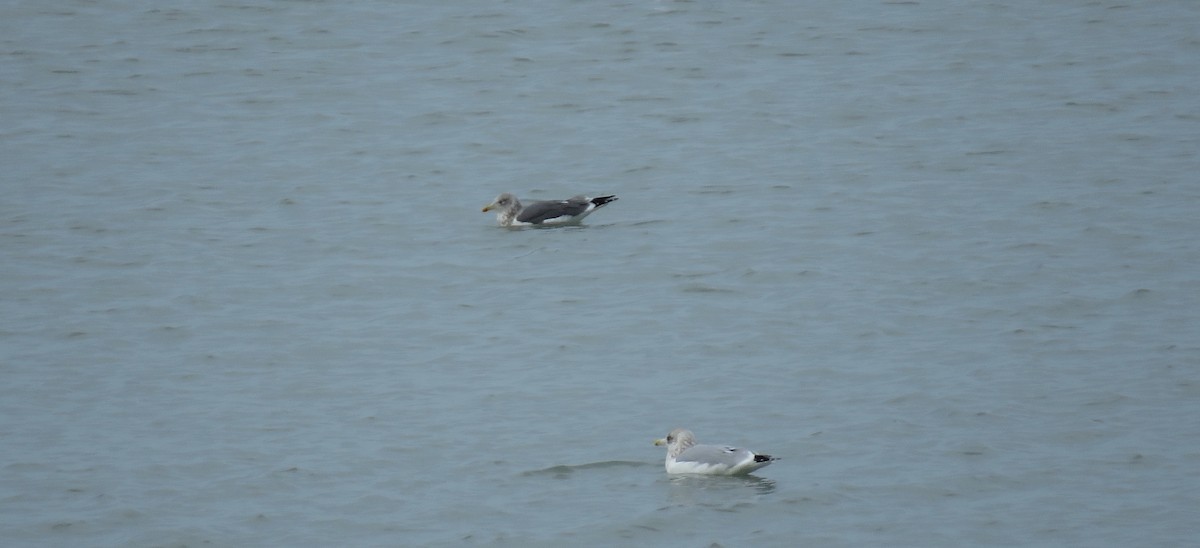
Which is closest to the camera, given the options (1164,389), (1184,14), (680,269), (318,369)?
(1164,389)

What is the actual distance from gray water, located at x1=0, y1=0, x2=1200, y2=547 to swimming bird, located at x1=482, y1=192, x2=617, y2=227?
24cm

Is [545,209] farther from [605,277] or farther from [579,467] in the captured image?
[579,467]

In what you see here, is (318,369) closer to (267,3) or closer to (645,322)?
(645,322)

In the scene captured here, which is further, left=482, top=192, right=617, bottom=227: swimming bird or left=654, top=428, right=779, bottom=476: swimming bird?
left=482, top=192, right=617, bottom=227: swimming bird

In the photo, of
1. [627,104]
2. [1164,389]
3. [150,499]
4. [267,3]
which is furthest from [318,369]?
[267,3]

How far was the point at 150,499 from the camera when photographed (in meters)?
11.1

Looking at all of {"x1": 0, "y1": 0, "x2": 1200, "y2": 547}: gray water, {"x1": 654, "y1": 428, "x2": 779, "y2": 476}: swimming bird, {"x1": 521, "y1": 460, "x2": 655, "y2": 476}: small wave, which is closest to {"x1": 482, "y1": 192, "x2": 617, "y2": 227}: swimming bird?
{"x1": 0, "y1": 0, "x2": 1200, "y2": 547}: gray water

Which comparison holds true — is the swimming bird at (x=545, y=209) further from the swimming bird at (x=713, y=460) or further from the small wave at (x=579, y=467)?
the swimming bird at (x=713, y=460)

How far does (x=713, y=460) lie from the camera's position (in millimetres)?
10984

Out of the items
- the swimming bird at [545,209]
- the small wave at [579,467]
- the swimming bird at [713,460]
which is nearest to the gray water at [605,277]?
the small wave at [579,467]

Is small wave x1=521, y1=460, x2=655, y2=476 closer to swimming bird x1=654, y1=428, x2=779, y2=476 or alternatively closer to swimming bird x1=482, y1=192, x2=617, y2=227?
swimming bird x1=654, y1=428, x2=779, y2=476

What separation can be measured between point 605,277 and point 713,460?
5.78 metres

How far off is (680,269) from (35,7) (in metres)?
19.1

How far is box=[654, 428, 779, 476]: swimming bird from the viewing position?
10891 millimetres
